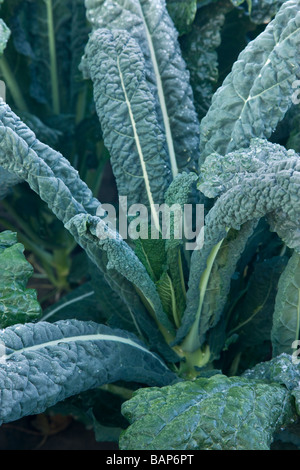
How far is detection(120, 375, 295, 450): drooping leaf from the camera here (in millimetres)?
861

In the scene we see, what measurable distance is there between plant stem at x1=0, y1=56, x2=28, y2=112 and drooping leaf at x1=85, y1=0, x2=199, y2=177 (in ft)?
1.48

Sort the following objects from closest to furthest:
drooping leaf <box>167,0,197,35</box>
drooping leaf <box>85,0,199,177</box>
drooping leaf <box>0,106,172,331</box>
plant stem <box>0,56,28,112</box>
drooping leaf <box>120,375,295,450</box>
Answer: drooping leaf <box>120,375,295,450</box> → drooping leaf <box>0,106,172,331</box> → drooping leaf <box>85,0,199,177</box> → drooping leaf <box>167,0,197,35</box> → plant stem <box>0,56,28,112</box>

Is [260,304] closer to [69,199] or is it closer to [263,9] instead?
[69,199]

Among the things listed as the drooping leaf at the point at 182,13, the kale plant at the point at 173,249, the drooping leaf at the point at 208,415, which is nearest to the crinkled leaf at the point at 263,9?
the kale plant at the point at 173,249

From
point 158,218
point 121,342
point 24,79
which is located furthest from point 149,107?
point 24,79

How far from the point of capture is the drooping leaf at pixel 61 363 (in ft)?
2.98

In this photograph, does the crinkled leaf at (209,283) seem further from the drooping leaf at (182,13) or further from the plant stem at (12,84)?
the plant stem at (12,84)

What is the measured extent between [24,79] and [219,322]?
0.97 meters

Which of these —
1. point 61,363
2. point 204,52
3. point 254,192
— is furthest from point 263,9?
point 61,363

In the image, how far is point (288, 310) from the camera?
1.13 m

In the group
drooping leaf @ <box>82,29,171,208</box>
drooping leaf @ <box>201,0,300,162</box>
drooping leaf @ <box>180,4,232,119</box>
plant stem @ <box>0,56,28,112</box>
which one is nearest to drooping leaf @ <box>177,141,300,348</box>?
drooping leaf @ <box>201,0,300,162</box>

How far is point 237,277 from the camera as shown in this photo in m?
1.28

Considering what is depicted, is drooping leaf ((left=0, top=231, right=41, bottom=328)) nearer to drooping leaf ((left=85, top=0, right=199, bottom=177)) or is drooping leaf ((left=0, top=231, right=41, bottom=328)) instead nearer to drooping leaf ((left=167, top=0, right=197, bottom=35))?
drooping leaf ((left=85, top=0, right=199, bottom=177))
